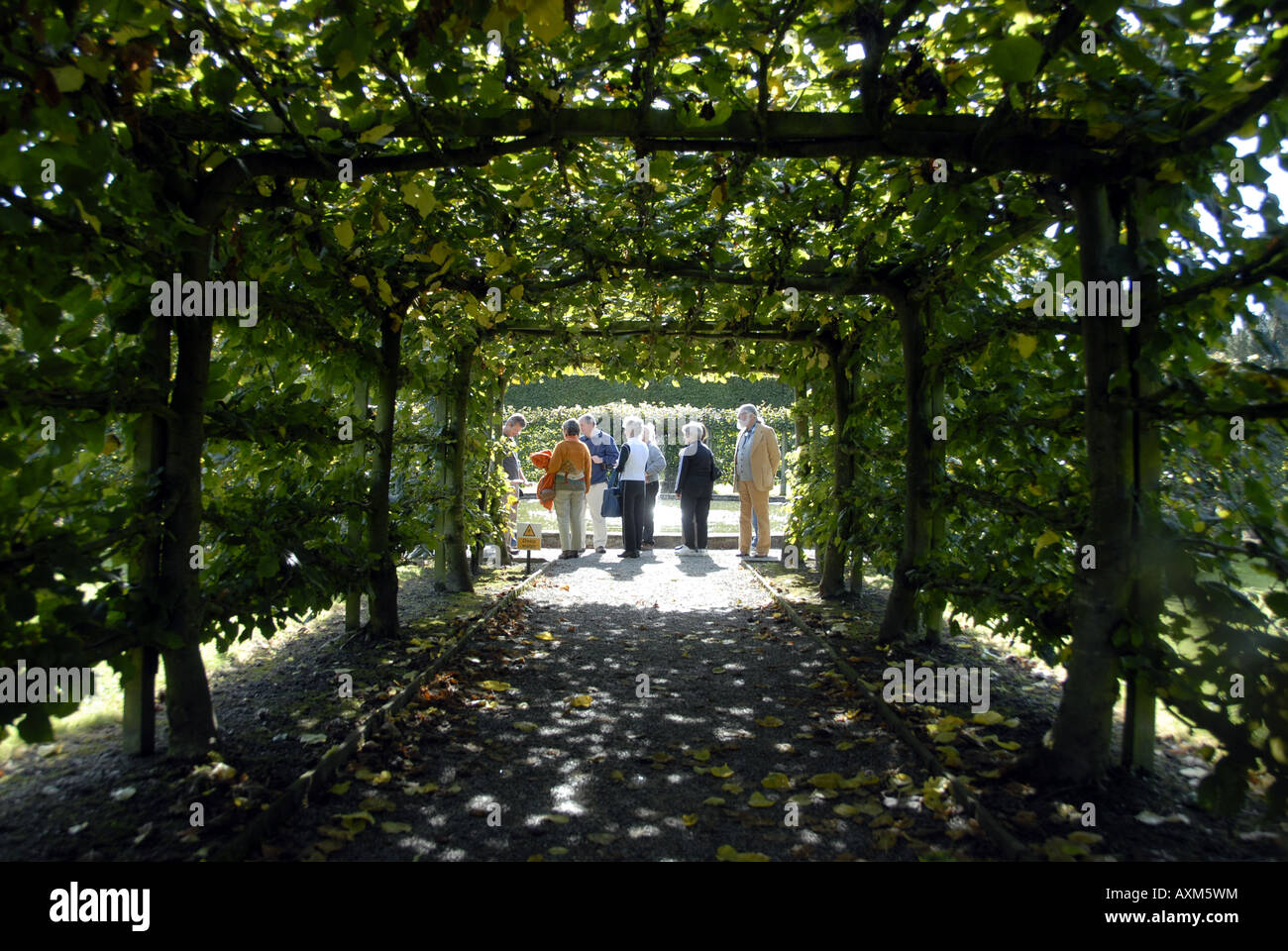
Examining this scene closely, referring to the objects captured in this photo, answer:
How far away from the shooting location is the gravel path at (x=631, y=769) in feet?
11.2

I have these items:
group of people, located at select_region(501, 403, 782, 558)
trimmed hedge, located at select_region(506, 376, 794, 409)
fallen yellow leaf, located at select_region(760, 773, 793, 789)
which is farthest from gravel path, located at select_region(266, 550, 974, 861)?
trimmed hedge, located at select_region(506, 376, 794, 409)

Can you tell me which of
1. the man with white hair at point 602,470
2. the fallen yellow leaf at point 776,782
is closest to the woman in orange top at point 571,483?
the man with white hair at point 602,470

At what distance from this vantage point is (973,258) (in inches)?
167

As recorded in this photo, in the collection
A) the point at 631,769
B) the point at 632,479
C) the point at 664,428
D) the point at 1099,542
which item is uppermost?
the point at 664,428

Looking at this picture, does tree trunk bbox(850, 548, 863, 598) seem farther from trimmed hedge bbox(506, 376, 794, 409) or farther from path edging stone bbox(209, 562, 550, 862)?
trimmed hedge bbox(506, 376, 794, 409)

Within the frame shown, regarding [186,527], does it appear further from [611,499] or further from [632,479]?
[611,499]

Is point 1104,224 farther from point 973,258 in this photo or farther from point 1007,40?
point 1007,40

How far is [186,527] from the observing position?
3873mm

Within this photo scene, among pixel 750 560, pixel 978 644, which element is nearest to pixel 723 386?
pixel 750 560

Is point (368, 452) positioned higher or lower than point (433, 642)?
higher

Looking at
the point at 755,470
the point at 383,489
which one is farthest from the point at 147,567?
the point at 755,470

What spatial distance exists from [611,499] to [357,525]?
9.03 m

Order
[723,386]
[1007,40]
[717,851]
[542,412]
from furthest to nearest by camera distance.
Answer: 1. [723,386]
2. [542,412]
3. [717,851]
4. [1007,40]
